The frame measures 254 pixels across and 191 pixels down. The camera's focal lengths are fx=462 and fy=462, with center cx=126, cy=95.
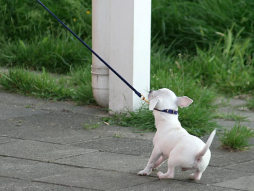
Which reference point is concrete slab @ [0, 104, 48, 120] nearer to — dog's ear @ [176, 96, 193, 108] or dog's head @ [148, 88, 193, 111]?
dog's head @ [148, 88, 193, 111]

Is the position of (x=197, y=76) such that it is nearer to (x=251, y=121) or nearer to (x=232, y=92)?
(x=232, y=92)

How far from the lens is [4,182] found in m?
3.32

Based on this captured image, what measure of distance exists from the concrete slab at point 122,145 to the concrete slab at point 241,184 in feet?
3.06

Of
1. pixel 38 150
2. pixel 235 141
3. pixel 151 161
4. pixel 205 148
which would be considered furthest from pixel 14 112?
pixel 205 148

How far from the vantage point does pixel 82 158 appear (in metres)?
3.97

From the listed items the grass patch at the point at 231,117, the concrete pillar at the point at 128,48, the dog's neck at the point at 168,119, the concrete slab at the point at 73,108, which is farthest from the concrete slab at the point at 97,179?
the grass patch at the point at 231,117

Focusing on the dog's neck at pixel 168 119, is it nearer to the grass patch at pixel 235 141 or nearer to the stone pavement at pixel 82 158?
the stone pavement at pixel 82 158

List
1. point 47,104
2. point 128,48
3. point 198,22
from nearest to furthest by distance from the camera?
1. point 128,48
2. point 47,104
3. point 198,22

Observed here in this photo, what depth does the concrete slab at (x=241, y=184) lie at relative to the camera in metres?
3.33

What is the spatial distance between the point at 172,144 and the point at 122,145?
1111 millimetres

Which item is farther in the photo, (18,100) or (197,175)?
(18,100)

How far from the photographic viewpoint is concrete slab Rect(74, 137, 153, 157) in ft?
14.0

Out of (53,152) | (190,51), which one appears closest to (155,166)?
(53,152)

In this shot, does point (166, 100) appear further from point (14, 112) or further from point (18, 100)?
point (18, 100)
